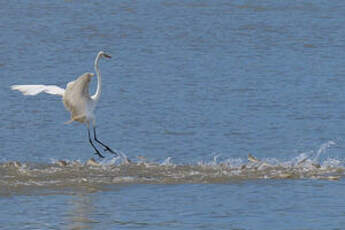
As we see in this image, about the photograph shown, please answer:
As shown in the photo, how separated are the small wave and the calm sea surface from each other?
26mm

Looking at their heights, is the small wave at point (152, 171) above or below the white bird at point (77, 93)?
below

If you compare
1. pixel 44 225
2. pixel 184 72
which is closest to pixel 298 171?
pixel 44 225

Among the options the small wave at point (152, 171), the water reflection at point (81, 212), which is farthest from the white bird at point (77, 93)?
the water reflection at point (81, 212)

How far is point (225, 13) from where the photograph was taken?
27.8m

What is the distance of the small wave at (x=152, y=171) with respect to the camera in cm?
1171

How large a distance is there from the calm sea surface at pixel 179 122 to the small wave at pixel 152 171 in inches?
1.0

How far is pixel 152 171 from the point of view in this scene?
12.3 m

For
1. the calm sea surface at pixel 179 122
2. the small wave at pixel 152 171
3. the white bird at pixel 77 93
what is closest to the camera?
the calm sea surface at pixel 179 122

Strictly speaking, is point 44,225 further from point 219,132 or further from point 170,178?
point 219,132

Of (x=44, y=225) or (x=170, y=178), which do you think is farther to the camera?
(x=170, y=178)

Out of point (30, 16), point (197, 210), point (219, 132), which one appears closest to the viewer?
point (197, 210)

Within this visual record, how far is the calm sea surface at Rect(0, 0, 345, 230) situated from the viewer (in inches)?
409

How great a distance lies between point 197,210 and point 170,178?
5.55 feet

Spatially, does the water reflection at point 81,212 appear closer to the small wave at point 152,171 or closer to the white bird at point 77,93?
the small wave at point 152,171
